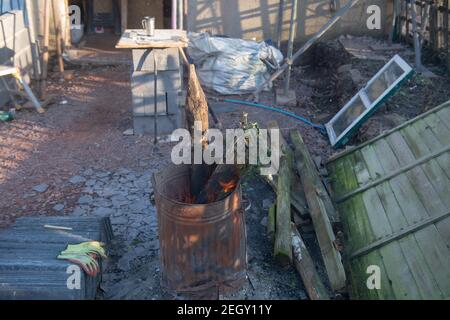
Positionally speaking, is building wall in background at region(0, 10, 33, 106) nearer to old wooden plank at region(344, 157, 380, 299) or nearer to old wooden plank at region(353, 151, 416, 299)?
old wooden plank at region(344, 157, 380, 299)

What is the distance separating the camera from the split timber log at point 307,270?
429 centimetres

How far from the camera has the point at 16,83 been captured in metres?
9.42

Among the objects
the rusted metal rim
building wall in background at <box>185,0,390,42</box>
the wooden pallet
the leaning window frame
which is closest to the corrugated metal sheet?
the leaning window frame

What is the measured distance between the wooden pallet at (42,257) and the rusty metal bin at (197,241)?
774 mm

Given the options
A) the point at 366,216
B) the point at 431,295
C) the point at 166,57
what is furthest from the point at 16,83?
the point at 431,295

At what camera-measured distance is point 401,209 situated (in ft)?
15.1

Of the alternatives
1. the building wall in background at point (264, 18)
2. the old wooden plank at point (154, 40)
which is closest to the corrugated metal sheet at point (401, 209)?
the old wooden plank at point (154, 40)

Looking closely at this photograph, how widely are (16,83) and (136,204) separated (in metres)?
4.88

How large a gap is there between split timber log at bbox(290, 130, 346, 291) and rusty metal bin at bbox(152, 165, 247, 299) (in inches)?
31.9

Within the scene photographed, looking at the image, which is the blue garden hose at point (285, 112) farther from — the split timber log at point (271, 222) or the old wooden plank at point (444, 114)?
the split timber log at point (271, 222)

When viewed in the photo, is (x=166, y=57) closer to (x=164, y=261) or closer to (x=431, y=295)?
(x=164, y=261)

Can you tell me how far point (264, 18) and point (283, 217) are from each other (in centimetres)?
684

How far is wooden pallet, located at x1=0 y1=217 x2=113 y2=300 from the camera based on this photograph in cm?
393

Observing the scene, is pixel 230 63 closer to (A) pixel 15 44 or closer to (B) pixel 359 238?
(A) pixel 15 44
